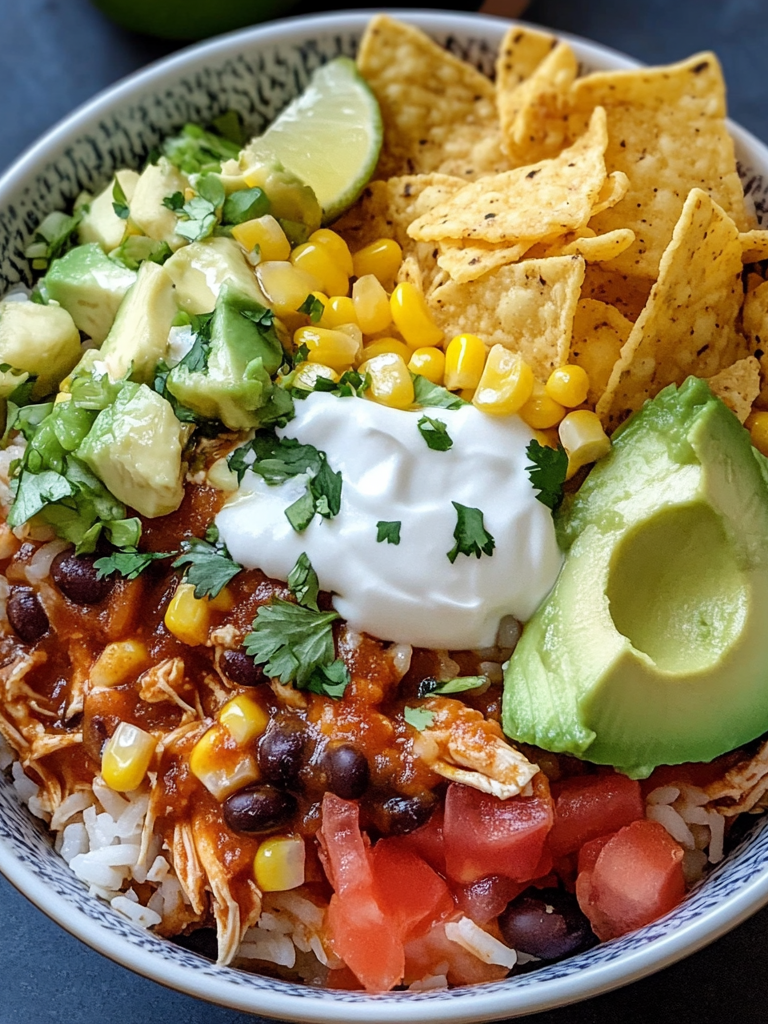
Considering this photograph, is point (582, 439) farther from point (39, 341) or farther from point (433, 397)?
point (39, 341)

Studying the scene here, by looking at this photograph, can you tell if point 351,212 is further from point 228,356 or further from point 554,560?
point 554,560

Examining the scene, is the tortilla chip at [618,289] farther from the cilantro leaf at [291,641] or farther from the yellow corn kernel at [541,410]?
the cilantro leaf at [291,641]

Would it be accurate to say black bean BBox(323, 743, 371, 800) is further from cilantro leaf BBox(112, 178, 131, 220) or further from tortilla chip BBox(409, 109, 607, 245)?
cilantro leaf BBox(112, 178, 131, 220)

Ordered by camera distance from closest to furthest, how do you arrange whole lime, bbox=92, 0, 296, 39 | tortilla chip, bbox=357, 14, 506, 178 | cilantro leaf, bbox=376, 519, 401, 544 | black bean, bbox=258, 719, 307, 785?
1. black bean, bbox=258, 719, 307, 785
2. cilantro leaf, bbox=376, 519, 401, 544
3. tortilla chip, bbox=357, 14, 506, 178
4. whole lime, bbox=92, 0, 296, 39

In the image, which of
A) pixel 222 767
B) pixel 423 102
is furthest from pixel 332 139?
pixel 222 767

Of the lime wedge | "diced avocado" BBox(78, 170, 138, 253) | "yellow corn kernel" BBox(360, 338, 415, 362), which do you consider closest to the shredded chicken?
"yellow corn kernel" BBox(360, 338, 415, 362)

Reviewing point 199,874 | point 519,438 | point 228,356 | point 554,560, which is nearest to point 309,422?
point 228,356
